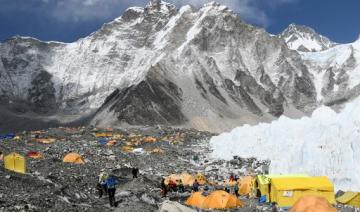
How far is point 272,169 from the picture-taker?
38938mm

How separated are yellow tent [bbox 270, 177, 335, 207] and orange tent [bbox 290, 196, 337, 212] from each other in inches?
215

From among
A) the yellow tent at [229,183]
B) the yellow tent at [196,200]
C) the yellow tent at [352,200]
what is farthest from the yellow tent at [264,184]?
the yellow tent at [229,183]

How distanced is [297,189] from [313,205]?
6.37 meters

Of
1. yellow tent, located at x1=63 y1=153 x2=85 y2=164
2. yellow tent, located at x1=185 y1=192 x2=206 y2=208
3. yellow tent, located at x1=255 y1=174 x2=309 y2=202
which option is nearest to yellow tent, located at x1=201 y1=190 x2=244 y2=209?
yellow tent, located at x1=185 y1=192 x2=206 y2=208

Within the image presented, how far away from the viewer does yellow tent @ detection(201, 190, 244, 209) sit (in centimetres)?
2897

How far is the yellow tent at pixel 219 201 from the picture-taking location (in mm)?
28969

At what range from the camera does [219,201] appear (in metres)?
29.1

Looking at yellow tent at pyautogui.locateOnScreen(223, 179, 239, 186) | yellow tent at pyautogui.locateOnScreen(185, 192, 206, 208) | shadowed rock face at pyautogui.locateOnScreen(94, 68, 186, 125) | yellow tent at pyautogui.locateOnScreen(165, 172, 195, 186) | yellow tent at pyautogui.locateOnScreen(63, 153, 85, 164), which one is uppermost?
shadowed rock face at pyautogui.locateOnScreen(94, 68, 186, 125)

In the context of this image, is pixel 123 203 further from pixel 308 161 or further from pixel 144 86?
pixel 144 86

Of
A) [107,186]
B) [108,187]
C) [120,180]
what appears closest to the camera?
[108,187]

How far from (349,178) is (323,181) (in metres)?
3.01


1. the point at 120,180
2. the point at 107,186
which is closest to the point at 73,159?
the point at 120,180

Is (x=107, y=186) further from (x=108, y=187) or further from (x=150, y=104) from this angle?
(x=150, y=104)

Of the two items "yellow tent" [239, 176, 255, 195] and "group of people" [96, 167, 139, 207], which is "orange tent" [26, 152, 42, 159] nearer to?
"group of people" [96, 167, 139, 207]
